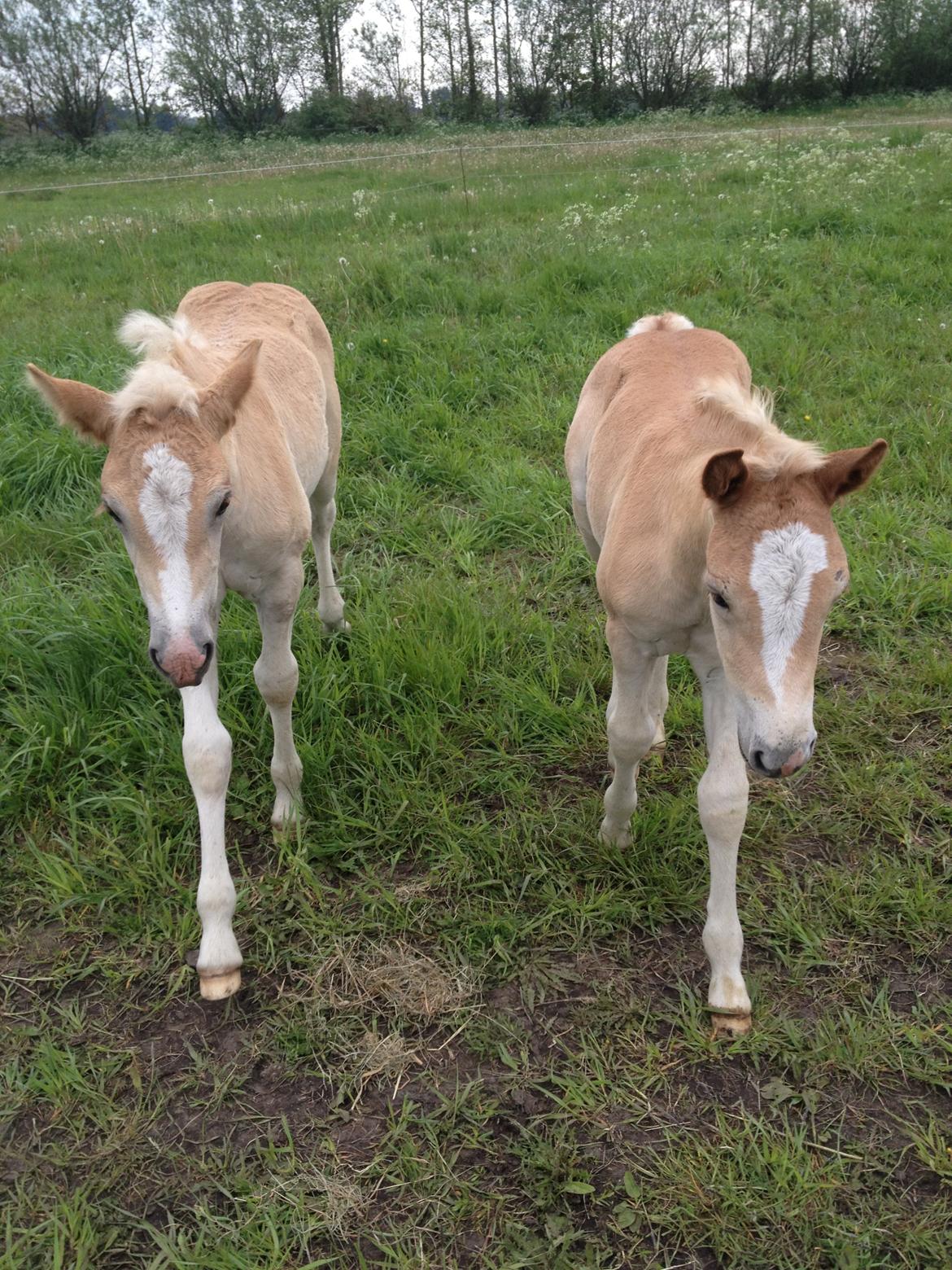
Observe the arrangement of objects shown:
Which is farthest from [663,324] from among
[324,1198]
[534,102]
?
[534,102]

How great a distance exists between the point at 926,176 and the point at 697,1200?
9.74 metres

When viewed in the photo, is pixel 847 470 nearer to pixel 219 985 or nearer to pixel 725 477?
pixel 725 477

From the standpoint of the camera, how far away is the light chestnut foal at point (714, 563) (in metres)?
1.68

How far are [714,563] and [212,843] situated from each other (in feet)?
5.11

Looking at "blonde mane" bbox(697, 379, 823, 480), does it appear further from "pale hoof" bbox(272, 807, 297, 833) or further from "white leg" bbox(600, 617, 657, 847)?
"pale hoof" bbox(272, 807, 297, 833)

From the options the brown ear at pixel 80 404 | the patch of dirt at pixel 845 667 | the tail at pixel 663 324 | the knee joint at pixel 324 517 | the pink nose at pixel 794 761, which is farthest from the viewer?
the knee joint at pixel 324 517

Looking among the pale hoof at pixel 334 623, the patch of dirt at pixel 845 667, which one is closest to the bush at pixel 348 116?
the pale hoof at pixel 334 623

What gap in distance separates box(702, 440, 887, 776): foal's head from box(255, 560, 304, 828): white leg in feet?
4.59

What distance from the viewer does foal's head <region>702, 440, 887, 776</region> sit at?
167cm

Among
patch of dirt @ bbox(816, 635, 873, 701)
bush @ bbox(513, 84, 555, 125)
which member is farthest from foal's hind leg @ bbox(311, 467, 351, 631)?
bush @ bbox(513, 84, 555, 125)

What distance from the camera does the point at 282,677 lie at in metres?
2.66

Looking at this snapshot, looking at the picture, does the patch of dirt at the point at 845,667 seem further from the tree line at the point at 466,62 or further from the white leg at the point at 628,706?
the tree line at the point at 466,62

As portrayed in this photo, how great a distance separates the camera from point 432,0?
3028 centimetres

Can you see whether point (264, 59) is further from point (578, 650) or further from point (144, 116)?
point (578, 650)
